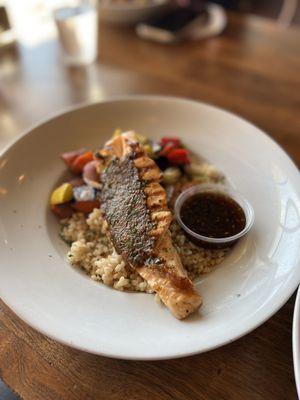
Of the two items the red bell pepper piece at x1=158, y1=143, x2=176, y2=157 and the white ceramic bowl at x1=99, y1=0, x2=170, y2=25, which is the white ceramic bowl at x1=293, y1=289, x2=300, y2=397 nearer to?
the red bell pepper piece at x1=158, y1=143, x2=176, y2=157

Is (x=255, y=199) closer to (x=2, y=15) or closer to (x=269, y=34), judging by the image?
(x=269, y=34)

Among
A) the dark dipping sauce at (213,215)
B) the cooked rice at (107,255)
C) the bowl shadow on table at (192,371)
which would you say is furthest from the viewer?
the dark dipping sauce at (213,215)

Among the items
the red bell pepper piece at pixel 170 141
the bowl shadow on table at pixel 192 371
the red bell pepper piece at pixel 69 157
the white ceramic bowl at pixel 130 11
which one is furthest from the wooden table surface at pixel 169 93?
the red bell pepper piece at pixel 170 141

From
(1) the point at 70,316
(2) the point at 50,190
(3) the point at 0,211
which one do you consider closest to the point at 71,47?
(2) the point at 50,190

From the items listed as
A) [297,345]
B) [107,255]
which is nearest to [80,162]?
[107,255]

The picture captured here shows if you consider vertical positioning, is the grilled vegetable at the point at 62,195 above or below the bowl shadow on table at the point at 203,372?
above

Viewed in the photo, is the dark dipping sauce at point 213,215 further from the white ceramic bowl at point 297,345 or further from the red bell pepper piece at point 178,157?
the white ceramic bowl at point 297,345
